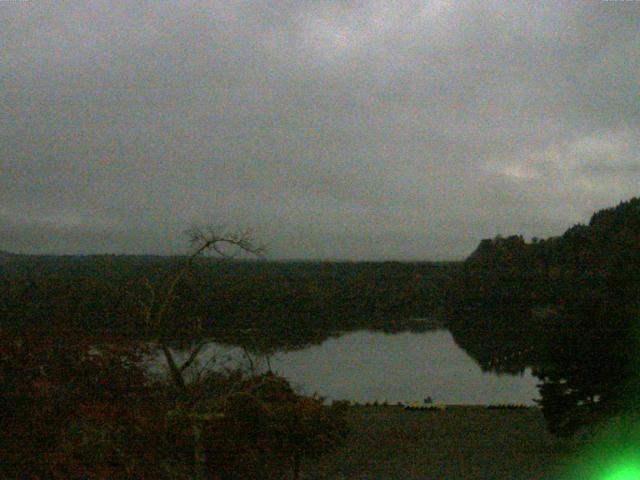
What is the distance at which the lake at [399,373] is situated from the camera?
21.0 meters

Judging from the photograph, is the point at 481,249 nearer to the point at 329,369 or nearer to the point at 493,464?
the point at 329,369

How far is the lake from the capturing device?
21031 millimetres

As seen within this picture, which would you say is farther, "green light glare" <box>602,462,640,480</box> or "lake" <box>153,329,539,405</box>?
"lake" <box>153,329,539,405</box>

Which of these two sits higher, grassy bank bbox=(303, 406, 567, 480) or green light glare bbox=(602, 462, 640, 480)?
green light glare bbox=(602, 462, 640, 480)

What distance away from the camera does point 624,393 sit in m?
7.98

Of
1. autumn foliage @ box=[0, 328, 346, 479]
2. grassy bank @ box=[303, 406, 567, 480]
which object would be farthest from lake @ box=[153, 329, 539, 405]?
autumn foliage @ box=[0, 328, 346, 479]

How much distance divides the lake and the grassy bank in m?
4.78

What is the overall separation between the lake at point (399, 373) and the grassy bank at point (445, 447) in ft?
15.7

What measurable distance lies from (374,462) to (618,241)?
14.7 m

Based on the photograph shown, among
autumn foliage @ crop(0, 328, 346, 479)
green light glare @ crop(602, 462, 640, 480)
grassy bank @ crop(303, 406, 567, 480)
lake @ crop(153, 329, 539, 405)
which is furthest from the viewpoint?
lake @ crop(153, 329, 539, 405)

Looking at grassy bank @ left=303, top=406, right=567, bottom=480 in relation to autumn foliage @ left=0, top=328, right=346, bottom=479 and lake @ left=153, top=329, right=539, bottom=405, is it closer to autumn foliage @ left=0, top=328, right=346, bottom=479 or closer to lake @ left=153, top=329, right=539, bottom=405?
autumn foliage @ left=0, top=328, right=346, bottom=479

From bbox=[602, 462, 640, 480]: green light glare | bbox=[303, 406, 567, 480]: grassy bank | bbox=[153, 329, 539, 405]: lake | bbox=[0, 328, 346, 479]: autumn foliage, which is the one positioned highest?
bbox=[0, 328, 346, 479]: autumn foliage

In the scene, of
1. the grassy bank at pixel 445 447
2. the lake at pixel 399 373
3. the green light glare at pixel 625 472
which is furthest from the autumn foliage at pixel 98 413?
the lake at pixel 399 373

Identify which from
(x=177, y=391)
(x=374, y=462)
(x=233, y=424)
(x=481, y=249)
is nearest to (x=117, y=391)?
(x=177, y=391)
